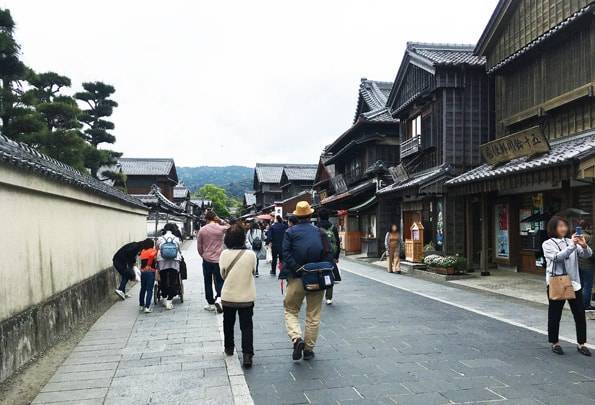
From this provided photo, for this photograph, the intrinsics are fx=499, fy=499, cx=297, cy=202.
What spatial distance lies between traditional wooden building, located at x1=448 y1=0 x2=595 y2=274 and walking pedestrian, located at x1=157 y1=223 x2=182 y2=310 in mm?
7800

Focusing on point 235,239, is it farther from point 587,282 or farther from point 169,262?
point 587,282

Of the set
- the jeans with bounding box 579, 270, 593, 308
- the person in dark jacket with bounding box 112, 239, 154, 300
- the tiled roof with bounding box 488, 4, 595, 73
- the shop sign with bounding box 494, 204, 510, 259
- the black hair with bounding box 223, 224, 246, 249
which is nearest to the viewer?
the black hair with bounding box 223, 224, 246, 249

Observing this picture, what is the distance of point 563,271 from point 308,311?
3.34 meters

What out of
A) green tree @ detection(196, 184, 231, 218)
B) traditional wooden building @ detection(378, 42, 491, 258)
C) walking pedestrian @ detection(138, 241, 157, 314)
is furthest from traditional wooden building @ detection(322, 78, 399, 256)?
green tree @ detection(196, 184, 231, 218)

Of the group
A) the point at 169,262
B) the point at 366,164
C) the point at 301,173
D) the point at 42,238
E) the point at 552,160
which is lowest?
the point at 169,262

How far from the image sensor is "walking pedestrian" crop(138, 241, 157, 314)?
10039mm

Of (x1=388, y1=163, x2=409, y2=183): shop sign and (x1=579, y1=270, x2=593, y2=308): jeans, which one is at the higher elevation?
(x1=388, y1=163, x2=409, y2=183): shop sign

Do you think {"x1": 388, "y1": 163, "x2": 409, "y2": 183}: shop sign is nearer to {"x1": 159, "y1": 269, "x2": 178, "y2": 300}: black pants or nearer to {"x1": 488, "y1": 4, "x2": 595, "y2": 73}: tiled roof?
{"x1": 488, "y1": 4, "x2": 595, "y2": 73}: tiled roof

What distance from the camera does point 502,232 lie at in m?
17.3

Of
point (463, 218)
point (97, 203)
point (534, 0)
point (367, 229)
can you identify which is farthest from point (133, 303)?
point (367, 229)

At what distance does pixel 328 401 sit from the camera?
15.4ft

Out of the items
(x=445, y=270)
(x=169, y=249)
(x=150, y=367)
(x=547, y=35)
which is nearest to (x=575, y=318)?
(x=150, y=367)

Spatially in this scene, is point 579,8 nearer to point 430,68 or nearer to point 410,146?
point 430,68

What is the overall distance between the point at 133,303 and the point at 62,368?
5319 mm
